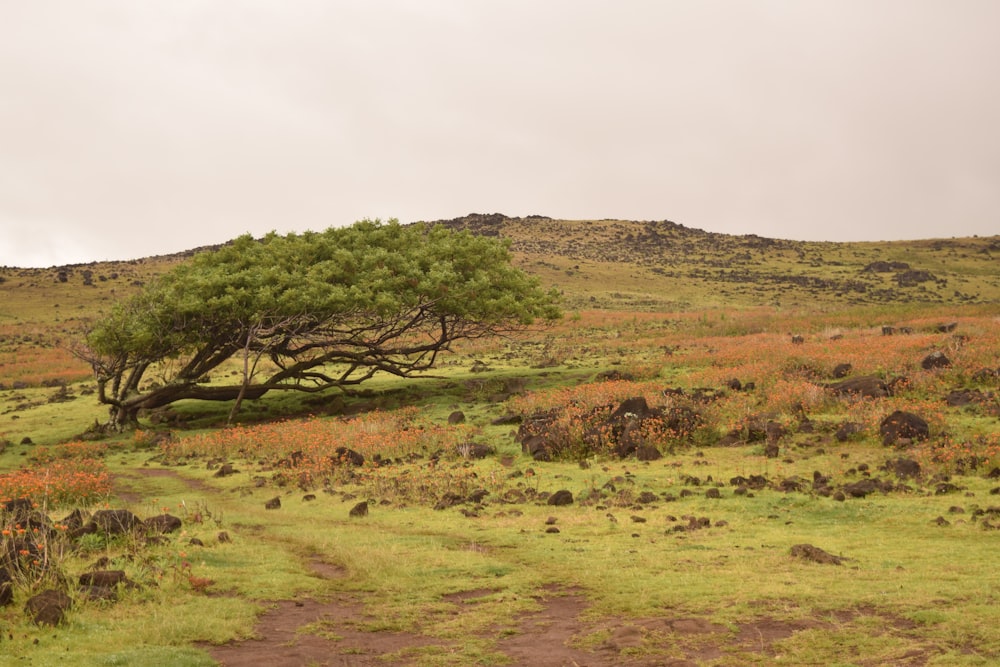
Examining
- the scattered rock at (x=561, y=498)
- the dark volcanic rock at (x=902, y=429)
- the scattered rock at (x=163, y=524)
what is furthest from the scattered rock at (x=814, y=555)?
the scattered rock at (x=163, y=524)

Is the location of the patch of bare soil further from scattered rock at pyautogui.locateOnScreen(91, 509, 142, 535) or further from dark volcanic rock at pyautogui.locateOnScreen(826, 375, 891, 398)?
dark volcanic rock at pyautogui.locateOnScreen(826, 375, 891, 398)

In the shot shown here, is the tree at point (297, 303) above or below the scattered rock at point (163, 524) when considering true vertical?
above

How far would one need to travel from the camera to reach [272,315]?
101 ft

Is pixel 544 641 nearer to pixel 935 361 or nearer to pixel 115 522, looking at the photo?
pixel 115 522

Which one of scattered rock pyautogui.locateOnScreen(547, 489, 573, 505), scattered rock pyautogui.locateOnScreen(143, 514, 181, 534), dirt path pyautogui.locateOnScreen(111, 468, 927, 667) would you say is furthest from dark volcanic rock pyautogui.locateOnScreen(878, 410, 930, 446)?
scattered rock pyautogui.locateOnScreen(143, 514, 181, 534)

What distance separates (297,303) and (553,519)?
19232mm

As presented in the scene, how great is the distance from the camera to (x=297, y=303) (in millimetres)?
30125

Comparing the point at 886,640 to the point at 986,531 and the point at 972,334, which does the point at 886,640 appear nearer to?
the point at 986,531

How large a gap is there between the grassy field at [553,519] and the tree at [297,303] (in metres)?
1.99

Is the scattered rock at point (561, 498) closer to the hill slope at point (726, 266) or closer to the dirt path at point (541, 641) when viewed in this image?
the dirt path at point (541, 641)

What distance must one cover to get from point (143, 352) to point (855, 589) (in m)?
27.9

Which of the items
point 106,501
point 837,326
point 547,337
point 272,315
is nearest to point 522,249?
point 547,337

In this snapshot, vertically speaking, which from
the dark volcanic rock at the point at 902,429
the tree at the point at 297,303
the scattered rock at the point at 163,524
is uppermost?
the tree at the point at 297,303

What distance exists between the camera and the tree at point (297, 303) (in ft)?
96.9
